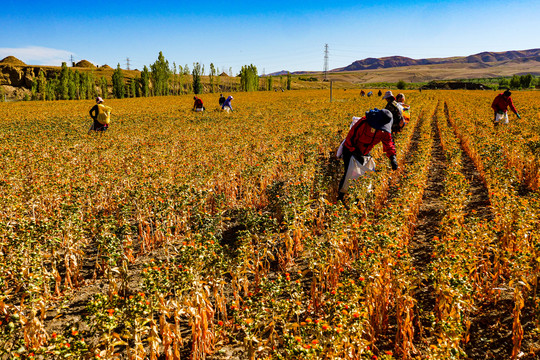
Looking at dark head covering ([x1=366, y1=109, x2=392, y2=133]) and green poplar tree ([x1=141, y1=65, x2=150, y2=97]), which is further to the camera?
green poplar tree ([x1=141, y1=65, x2=150, y2=97])

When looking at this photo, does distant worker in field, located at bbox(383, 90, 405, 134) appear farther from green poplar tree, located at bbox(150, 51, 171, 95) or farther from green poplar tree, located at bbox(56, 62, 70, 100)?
green poplar tree, located at bbox(56, 62, 70, 100)

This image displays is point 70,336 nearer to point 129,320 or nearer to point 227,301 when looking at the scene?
point 129,320

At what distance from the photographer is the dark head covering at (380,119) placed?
6.72 meters

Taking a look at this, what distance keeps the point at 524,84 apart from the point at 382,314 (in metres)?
144

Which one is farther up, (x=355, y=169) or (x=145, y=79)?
(x=145, y=79)

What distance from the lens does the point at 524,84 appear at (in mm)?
111875

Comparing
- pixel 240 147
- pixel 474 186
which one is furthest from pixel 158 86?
pixel 474 186

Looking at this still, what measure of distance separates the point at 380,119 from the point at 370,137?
534 mm

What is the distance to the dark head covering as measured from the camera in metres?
6.72

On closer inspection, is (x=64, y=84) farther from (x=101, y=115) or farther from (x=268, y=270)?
(x=268, y=270)

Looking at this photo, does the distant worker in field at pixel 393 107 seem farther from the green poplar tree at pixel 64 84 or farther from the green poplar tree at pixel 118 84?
the green poplar tree at pixel 64 84

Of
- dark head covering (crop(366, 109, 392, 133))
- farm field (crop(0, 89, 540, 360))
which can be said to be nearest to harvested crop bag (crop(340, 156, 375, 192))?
farm field (crop(0, 89, 540, 360))

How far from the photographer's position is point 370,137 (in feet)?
23.6

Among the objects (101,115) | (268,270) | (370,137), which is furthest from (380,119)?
(101,115)
